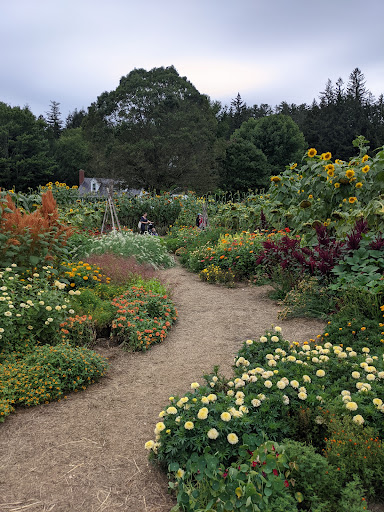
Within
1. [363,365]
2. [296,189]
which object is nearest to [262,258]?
[296,189]

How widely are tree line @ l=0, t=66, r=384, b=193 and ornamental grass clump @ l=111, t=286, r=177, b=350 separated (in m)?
20.9

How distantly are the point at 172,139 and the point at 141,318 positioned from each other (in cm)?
2251

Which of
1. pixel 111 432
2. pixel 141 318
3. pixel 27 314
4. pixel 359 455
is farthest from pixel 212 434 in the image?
pixel 141 318

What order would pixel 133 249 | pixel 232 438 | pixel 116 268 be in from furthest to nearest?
pixel 133 249
pixel 116 268
pixel 232 438

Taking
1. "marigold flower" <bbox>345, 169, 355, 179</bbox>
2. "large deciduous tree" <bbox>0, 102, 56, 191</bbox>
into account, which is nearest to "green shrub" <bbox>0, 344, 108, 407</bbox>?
"marigold flower" <bbox>345, 169, 355, 179</bbox>

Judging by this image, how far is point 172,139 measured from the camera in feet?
83.5

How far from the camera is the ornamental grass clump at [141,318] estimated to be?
4.23 meters

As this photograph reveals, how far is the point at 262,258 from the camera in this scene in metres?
6.47

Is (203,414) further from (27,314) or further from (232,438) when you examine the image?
(27,314)

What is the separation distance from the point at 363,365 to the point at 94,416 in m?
1.96

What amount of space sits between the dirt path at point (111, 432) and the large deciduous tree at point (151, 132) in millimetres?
22003

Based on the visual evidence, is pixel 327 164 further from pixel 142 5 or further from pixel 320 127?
pixel 320 127

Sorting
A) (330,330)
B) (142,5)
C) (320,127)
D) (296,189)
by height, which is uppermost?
(320,127)

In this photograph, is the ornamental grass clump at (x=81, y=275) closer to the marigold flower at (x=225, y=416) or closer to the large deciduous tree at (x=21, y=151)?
the marigold flower at (x=225, y=416)
